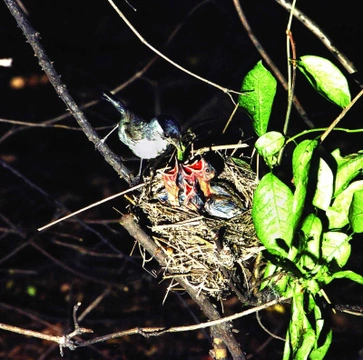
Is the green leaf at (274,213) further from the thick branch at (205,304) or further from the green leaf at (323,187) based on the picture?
the thick branch at (205,304)

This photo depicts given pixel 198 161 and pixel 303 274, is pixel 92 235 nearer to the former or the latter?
pixel 198 161

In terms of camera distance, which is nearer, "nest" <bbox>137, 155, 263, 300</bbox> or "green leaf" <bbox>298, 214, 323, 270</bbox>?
"green leaf" <bbox>298, 214, 323, 270</bbox>

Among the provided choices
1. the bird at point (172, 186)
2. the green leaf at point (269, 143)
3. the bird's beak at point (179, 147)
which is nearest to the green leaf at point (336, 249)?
the green leaf at point (269, 143)

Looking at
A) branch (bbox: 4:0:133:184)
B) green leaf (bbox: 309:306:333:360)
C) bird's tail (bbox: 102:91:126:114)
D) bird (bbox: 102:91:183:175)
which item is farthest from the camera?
bird's tail (bbox: 102:91:126:114)

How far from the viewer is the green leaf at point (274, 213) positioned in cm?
195

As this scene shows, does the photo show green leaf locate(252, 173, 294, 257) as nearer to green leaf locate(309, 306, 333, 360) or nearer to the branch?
green leaf locate(309, 306, 333, 360)

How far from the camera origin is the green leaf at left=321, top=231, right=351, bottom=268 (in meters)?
2.05

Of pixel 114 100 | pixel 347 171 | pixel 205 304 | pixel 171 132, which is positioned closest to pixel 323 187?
pixel 347 171

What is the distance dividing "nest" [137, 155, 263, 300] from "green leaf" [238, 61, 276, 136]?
0.60 metres

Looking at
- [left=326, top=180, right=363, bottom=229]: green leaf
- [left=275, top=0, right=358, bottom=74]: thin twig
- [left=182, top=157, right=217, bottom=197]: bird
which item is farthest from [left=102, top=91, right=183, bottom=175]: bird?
[left=326, top=180, right=363, bottom=229]: green leaf

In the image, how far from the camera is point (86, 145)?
251 inches

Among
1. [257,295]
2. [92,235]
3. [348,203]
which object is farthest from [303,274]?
[92,235]

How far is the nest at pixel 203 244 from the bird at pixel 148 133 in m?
0.45

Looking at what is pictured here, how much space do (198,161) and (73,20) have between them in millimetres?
3493
